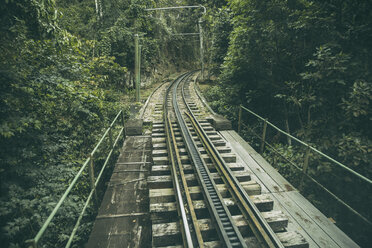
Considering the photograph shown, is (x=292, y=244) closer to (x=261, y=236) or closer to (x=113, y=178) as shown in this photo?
(x=261, y=236)

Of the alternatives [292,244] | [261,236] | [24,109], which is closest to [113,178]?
[24,109]

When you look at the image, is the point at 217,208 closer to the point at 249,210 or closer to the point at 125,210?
the point at 249,210

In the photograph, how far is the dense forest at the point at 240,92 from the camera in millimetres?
3930

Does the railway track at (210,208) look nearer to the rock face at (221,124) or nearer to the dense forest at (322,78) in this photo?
the dense forest at (322,78)

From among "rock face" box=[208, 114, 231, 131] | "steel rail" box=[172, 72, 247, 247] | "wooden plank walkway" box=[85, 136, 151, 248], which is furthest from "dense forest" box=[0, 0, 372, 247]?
"steel rail" box=[172, 72, 247, 247]

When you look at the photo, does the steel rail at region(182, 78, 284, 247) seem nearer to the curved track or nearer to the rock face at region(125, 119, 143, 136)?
the curved track

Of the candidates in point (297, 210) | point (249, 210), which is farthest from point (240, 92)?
point (249, 210)

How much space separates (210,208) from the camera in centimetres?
339

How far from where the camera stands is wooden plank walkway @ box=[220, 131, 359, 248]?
3.18 meters

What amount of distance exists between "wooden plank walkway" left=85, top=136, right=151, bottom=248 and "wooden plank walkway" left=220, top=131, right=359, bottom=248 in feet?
8.39

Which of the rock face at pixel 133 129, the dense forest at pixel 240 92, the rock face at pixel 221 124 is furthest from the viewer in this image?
the rock face at pixel 221 124

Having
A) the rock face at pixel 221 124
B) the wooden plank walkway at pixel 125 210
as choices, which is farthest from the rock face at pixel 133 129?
the rock face at pixel 221 124

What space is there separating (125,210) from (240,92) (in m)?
7.64

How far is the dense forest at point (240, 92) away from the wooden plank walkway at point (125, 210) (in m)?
0.76
